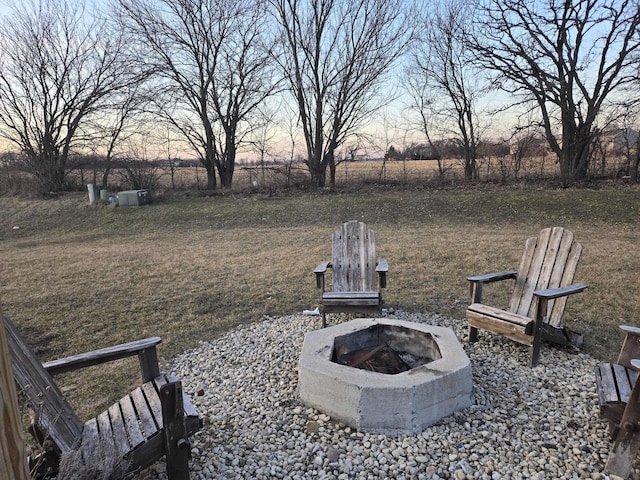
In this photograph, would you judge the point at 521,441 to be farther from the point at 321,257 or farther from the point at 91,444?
the point at 321,257

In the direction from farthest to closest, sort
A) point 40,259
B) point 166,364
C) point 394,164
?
point 394,164, point 40,259, point 166,364

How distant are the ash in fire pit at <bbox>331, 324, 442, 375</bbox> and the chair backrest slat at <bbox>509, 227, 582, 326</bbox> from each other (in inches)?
42.0

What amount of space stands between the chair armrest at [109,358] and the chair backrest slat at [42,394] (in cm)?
17

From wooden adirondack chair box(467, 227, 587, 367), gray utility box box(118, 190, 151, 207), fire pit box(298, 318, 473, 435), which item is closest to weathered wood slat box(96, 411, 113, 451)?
fire pit box(298, 318, 473, 435)

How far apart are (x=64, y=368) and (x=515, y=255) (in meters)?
6.03

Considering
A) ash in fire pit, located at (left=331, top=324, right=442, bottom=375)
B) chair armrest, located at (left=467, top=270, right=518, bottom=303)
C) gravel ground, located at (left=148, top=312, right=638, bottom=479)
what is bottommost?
gravel ground, located at (left=148, top=312, right=638, bottom=479)

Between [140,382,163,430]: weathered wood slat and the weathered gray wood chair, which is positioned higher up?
[140,382,163,430]: weathered wood slat

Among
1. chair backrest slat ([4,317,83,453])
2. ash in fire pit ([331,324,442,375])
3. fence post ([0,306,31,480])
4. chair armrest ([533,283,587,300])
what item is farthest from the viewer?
chair armrest ([533,283,587,300])

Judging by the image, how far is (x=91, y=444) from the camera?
5.78ft

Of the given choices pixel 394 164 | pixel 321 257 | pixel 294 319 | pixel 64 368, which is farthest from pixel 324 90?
pixel 64 368

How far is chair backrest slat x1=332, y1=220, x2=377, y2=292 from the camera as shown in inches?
160

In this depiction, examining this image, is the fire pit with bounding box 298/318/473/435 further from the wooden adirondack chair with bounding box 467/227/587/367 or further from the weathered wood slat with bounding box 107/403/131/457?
the weathered wood slat with bounding box 107/403/131/457

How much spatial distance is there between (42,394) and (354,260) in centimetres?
293

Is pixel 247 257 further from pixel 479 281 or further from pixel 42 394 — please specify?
pixel 42 394
